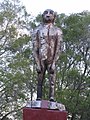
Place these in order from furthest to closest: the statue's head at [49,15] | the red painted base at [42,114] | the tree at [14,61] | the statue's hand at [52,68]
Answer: the tree at [14,61] < the statue's head at [49,15] < the statue's hand at [52,68] < the red painted base at [42,114]

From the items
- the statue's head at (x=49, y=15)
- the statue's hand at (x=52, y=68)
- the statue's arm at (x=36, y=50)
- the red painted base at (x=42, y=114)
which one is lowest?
the red painted base at (x=42, y=114)

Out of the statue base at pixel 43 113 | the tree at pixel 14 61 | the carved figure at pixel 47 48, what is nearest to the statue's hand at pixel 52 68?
the carved figure at pixel 47 48

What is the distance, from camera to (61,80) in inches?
833

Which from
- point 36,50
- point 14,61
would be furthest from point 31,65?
point 36,50

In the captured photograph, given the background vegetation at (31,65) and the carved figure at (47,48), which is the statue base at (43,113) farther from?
the background vegetation at (31,65)

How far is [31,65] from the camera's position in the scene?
68.9ft

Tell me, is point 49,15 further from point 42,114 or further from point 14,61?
point 14,61

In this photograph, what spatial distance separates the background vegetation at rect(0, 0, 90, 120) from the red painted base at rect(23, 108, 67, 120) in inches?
546

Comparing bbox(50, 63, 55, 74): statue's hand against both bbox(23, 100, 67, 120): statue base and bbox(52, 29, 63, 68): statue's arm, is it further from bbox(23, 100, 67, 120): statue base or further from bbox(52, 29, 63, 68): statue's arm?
bbox(23, 100, 67, 120): statue base

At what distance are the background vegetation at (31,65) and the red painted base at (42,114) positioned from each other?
13.9 meters

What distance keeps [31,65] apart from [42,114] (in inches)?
589

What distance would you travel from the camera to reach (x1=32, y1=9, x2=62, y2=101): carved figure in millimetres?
6746

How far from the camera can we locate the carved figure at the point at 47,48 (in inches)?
266

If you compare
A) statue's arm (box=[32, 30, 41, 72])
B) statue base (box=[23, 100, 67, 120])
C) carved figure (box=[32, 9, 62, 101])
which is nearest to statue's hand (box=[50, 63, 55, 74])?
carved figure (box=[32, 9, 62, 101])
